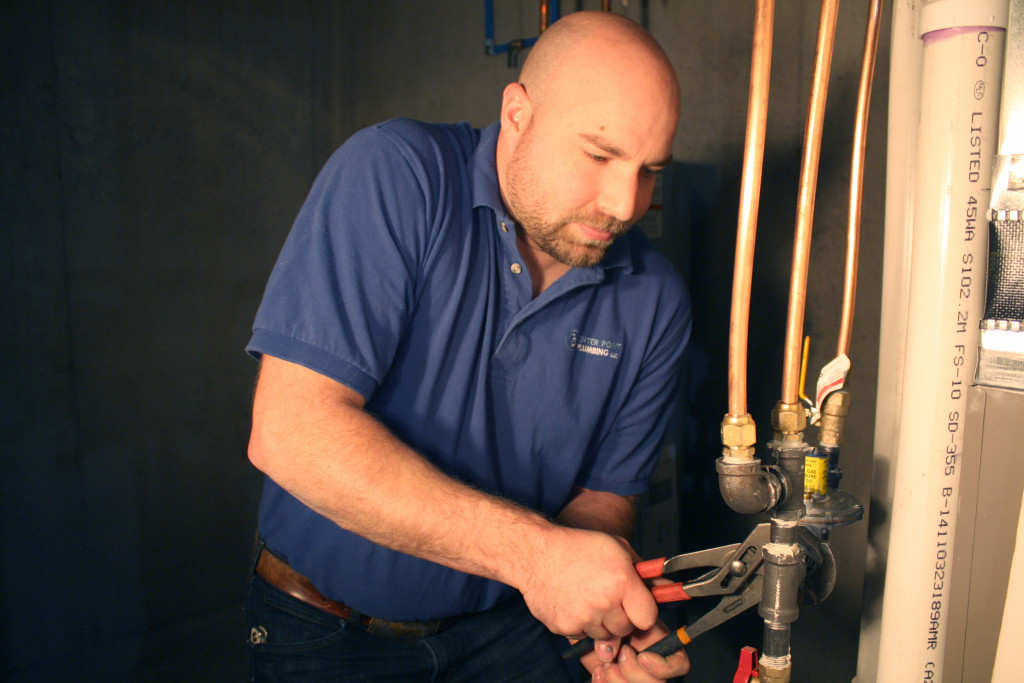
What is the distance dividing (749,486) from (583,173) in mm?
464

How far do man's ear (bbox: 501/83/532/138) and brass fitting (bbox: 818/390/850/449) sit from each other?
0.56 meters

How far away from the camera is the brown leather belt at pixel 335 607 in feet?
3.34

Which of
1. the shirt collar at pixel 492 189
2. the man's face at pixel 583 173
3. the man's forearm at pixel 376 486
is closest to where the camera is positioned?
the man's forearm at pixel 376 486

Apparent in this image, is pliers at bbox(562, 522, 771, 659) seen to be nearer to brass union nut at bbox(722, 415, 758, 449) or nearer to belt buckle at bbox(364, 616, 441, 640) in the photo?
brass union nut at bbox(722, 415, 758, 449)

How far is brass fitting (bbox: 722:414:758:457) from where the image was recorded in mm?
729

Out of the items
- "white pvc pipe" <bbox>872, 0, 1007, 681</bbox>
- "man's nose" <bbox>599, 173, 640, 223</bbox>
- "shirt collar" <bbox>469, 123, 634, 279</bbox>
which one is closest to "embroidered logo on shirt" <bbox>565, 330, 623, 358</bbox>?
"shirt collar" <bbox>469, 123, 634, 279</bbox>

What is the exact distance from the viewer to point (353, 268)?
81 cm

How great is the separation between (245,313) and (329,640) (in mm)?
1626

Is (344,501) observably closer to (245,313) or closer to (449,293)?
(449,293)

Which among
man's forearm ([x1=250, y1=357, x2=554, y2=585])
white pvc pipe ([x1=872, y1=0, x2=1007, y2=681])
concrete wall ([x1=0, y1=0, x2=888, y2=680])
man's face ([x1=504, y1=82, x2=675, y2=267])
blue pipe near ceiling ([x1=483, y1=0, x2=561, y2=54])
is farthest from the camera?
blue pipe near ceiling ([x1=483, y1=0, x2=561, y2=54])

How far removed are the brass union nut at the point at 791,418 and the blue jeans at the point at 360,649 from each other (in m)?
0.62

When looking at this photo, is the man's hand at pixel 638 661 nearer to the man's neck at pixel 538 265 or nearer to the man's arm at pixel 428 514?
the man's arm at pixel 428 514

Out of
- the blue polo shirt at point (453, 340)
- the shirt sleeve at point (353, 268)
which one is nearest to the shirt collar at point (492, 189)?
the blue polo shirt at point (453, 340)

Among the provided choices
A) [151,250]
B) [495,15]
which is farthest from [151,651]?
[495,15]
